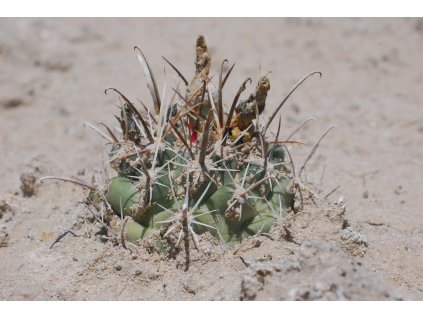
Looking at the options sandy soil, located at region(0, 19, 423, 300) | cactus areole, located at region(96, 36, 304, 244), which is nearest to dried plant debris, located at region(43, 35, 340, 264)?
cactus areole, located at region(96, 36, 304, 244)

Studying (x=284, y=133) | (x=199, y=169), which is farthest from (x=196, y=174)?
(x=284, y=133)

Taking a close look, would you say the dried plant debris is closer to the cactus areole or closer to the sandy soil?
the cactus areole

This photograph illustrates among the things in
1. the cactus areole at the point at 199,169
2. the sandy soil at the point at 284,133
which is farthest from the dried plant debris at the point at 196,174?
the sandy soil at the point at 284,133

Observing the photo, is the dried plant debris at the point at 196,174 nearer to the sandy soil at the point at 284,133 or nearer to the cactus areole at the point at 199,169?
the cactus areole at the point at 199,169
